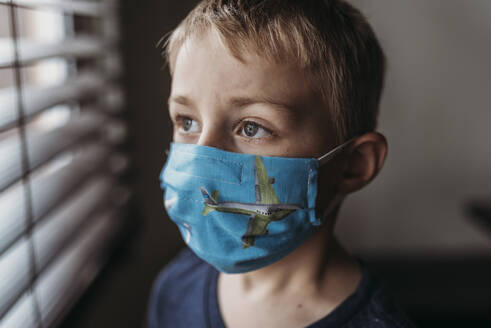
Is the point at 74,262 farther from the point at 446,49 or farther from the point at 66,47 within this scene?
the point at 446,49

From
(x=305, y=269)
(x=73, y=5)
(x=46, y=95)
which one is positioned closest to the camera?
(x=305, y=269)

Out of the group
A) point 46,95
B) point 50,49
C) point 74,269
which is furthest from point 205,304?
point 50,49

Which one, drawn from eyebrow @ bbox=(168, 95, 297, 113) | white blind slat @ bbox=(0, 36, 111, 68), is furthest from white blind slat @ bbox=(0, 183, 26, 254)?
eyebrow @ bbox=(168, 95, 297, 113)

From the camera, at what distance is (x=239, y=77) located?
2.83 feet

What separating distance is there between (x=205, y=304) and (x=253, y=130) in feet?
1.63

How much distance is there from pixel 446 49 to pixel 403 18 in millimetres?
332

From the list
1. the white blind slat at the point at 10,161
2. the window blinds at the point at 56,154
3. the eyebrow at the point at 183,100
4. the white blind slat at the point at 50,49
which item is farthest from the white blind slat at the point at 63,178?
the eyebrow at the point at 183,100

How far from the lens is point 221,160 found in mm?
896

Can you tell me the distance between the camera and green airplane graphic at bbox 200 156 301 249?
0.89 m

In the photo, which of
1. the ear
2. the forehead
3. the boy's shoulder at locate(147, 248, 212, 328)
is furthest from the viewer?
the boy's shoulder at locate(147, 248, 212, 328)

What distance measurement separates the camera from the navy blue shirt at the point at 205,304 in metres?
0.95

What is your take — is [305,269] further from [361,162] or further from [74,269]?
[74,269]

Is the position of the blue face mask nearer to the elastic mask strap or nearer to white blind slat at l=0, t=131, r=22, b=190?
the elastic mask strap

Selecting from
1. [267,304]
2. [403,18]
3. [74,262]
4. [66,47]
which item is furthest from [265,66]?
[403,18]
